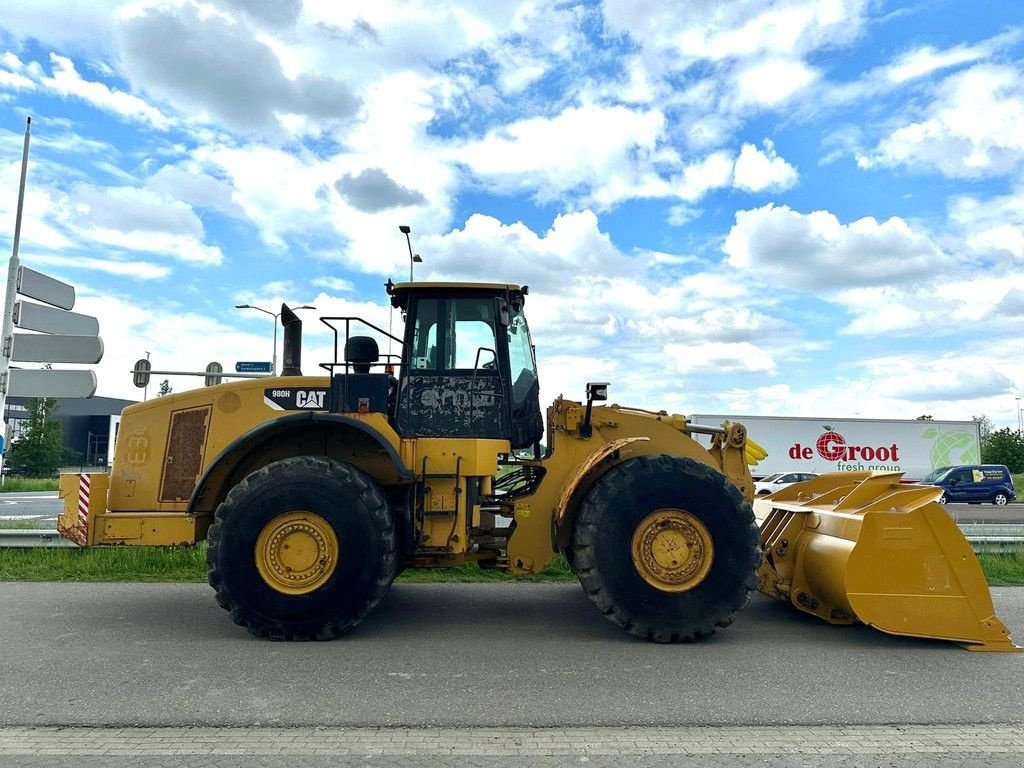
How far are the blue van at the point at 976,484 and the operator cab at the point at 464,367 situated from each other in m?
24.8

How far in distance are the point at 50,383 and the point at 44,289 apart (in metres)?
1.34

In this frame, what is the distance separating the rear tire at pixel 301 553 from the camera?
504cm

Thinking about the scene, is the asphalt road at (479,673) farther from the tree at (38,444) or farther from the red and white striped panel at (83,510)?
the tree at (38,444)

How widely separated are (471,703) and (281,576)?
1.88 metres

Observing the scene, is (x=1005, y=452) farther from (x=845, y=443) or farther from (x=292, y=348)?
(x=292, y=348)

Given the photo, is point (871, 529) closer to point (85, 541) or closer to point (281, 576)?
point (281, 576)

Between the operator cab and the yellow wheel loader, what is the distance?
15 mm

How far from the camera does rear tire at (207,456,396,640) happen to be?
16.5 ft

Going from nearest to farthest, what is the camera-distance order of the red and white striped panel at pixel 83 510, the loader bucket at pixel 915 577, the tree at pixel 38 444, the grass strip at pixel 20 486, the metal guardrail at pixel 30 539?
the loader bucket at pixel 915 577
the red and white striped panel at pixel 83 510
the metal guardrail at pixel 30 539
the grass strip at pixel 20 486
the tree at pixel 38 444

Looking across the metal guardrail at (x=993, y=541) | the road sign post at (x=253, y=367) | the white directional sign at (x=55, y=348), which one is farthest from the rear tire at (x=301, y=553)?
the road sign post at (x=253, y=367)

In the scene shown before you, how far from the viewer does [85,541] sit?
5.36 meters

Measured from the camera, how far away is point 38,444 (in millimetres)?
39031

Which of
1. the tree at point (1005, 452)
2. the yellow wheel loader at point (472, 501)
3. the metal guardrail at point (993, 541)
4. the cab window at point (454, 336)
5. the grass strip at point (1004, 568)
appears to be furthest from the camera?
the tree at point (1005, 452)

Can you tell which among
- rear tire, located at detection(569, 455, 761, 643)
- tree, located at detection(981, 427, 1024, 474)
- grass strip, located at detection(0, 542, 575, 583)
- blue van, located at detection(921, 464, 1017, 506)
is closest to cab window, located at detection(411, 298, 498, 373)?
rear tire, located at detection(569, 455, 761, 643)
